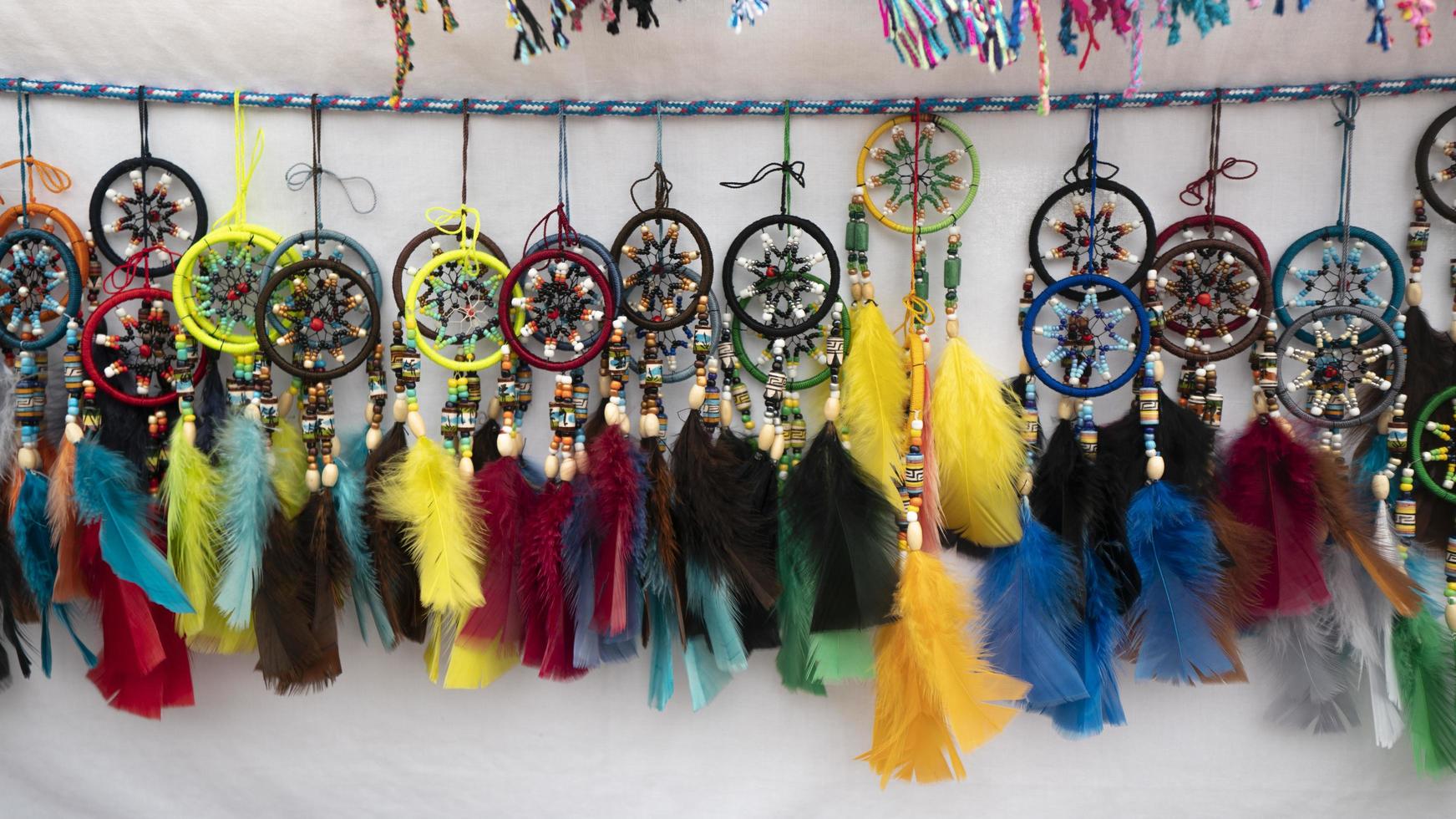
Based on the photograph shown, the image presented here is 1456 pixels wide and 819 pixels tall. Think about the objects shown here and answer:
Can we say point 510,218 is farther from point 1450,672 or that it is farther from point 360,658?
point 1450,672

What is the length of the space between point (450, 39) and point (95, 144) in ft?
1.98

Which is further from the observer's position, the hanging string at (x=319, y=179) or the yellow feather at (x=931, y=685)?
the hanging string at (x=319, y=179)

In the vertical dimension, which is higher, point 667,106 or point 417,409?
point 667,106

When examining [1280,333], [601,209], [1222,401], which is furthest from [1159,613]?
[601,209]

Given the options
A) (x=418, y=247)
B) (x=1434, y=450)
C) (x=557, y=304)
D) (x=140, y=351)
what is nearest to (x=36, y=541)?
(x=140, y=351)

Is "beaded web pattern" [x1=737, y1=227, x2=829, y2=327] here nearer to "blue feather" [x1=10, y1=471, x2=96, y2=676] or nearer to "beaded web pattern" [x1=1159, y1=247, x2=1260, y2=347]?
"beaded web pattern" [x1=1159, y1=247, x2=1260, y2=347]

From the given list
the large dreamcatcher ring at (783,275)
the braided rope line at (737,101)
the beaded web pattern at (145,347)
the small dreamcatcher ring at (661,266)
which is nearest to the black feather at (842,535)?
the large dreamcatcher ring at (783,275)

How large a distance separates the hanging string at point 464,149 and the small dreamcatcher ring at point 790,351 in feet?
1.56

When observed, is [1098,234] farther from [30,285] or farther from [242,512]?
[30,285]

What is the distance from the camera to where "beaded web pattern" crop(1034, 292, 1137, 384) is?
1.27 meters

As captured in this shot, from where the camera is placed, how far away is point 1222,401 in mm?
1339

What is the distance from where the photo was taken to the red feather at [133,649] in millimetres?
1312

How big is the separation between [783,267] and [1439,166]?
1.02 meters

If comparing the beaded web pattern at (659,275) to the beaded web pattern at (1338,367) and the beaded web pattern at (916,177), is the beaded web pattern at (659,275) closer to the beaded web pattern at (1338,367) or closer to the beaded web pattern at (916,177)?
the beaded web pattern at (916,177)
